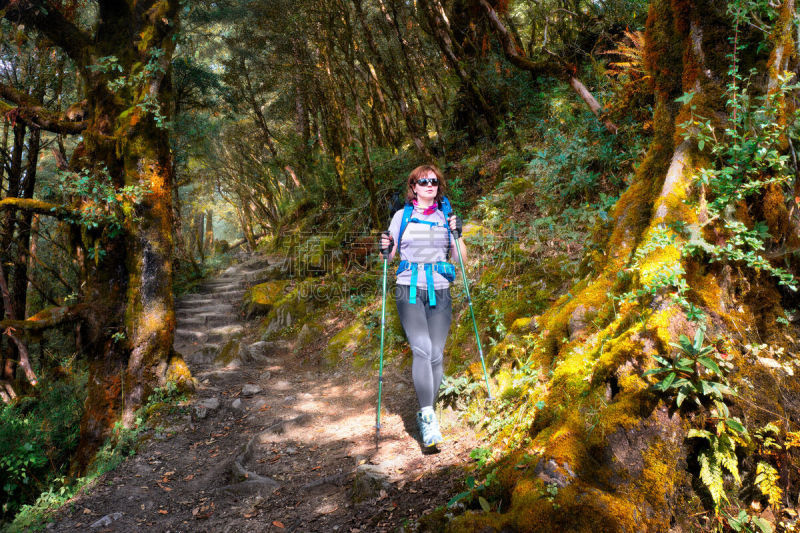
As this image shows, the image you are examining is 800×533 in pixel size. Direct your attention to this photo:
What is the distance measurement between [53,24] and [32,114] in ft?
5.26

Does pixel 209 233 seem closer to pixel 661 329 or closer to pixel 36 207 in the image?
pixel 36 207

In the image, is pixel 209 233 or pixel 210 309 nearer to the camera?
pixel 210 309

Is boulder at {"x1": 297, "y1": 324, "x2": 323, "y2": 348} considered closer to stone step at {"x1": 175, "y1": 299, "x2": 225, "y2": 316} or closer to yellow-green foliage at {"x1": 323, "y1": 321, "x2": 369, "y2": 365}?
yellow-green foliage at {"x1": 323, "y1": 321, "x2": 369, "y2": 365}

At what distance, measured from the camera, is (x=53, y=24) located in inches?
243

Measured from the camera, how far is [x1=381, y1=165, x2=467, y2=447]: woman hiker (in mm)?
3672

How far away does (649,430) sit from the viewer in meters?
2.22

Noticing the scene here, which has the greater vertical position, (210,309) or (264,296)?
(264,296)

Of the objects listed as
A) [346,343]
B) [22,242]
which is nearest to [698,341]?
[346,343]

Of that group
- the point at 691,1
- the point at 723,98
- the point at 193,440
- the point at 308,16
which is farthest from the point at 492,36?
the point at 193,440

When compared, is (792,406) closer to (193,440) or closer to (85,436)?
(193,440)

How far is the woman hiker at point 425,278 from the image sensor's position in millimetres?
3672

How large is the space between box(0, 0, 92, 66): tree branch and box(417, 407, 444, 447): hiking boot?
7.40 m

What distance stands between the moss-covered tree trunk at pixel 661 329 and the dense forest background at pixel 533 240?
15 mm

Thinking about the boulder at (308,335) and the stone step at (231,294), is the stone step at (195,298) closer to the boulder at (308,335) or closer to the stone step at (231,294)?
the stone step at (231,294)
